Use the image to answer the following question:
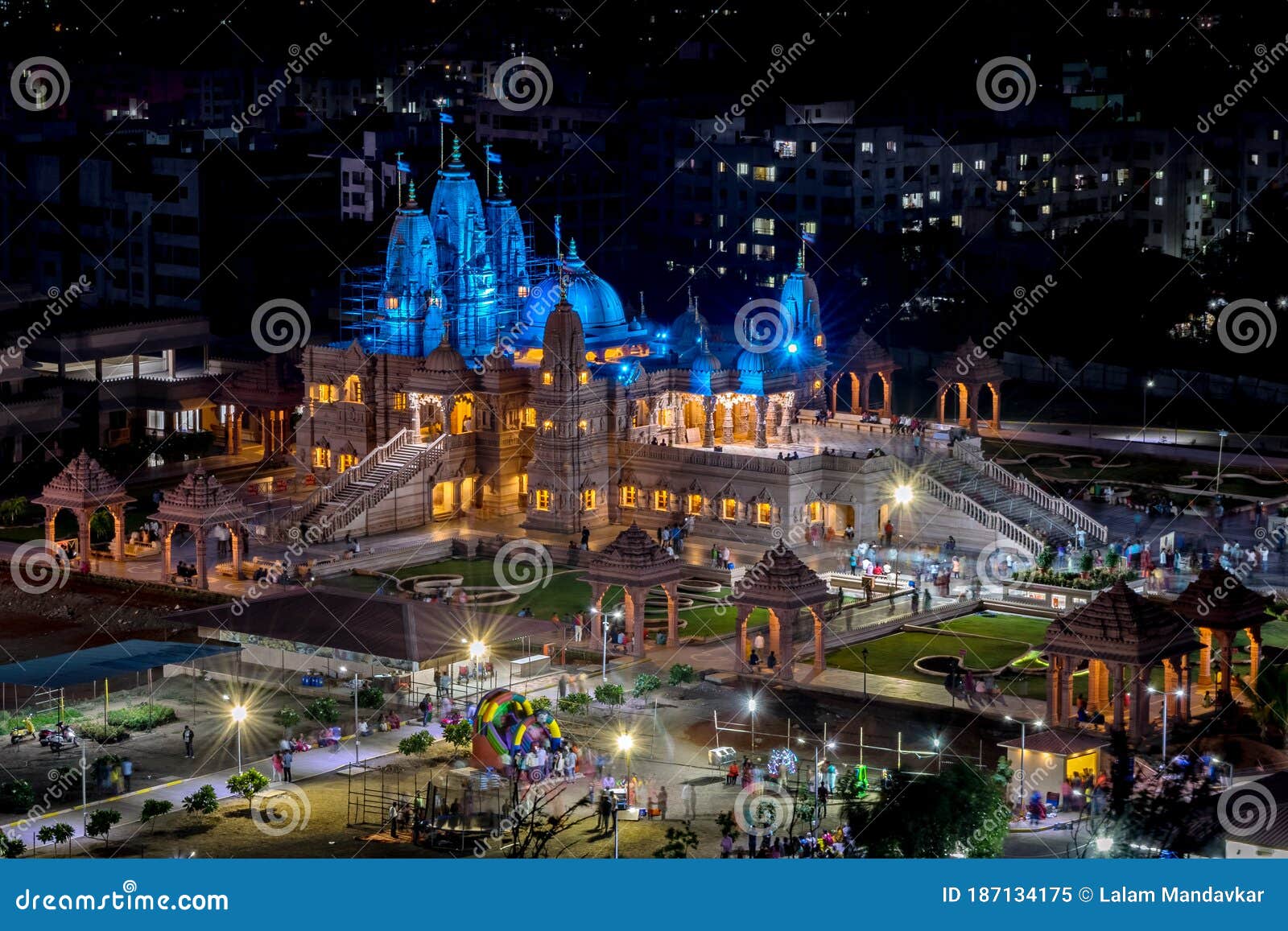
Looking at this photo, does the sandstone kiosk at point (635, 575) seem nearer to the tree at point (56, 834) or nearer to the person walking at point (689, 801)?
the person walking at point (689, 801)

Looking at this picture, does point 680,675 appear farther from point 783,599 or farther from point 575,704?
point 575,704

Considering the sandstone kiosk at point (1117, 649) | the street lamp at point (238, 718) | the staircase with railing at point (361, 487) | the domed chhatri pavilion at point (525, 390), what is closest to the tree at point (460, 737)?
the street lamp at point (238, 718)

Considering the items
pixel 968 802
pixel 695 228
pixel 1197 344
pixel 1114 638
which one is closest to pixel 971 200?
pixel 695 228

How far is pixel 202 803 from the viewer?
7262 centimetres

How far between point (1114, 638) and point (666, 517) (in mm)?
34398

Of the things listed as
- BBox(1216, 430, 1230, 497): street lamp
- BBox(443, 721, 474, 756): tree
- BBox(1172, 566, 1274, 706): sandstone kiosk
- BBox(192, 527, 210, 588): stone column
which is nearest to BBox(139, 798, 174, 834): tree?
BBox(443, 721, 474, 756): tree

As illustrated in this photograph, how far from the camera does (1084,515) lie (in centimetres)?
10681

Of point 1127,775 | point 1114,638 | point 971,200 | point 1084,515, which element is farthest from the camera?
point 971,200

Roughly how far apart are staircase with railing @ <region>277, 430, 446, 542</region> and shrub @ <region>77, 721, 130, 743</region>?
83.0ft

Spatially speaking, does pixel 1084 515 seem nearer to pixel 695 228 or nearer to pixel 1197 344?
pixel 1197 344

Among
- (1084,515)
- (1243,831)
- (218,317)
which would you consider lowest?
(1243,831)

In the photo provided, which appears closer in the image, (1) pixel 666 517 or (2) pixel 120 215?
(1) pixel 666 517

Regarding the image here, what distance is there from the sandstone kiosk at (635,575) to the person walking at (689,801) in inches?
616

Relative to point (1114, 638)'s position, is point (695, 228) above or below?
above
